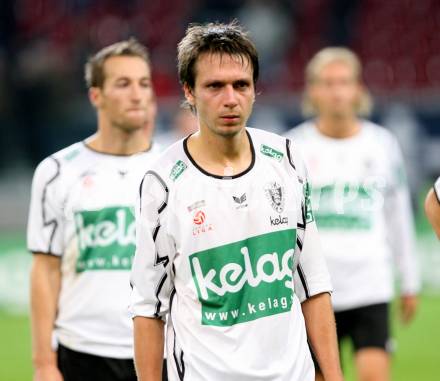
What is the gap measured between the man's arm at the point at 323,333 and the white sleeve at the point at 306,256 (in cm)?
4

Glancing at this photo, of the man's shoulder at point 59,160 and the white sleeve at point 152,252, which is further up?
the man's shoulder at point 59,160

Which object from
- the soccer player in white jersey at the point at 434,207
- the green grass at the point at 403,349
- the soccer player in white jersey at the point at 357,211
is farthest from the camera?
the green grass at the point at 403,349

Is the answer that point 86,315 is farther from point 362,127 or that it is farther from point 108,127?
point 362,127

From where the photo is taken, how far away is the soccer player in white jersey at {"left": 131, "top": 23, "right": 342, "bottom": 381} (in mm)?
4273

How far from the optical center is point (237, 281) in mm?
4285

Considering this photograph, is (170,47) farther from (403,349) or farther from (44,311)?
(44,311)

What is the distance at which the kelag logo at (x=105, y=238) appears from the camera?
571cm

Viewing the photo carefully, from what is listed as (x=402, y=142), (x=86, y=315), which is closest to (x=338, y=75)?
(x=86, y=315)

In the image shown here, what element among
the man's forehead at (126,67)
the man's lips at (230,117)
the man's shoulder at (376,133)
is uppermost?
the man's forehead at (126,67)

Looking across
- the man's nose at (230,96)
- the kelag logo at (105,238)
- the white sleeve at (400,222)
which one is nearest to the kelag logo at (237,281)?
the man's nose at (230,96)

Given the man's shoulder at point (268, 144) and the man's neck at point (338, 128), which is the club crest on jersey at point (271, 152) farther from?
the man's neck at point (338, 128)

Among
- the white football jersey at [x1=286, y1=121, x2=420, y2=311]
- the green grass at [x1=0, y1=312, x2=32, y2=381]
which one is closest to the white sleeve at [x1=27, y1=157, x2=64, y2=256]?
the white football jersey at [x1=286, y1=121, x2=420, y2=311]

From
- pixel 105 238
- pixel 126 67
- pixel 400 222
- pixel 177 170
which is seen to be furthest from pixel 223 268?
pixel 400 222

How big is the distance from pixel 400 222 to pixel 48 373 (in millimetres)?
2754
